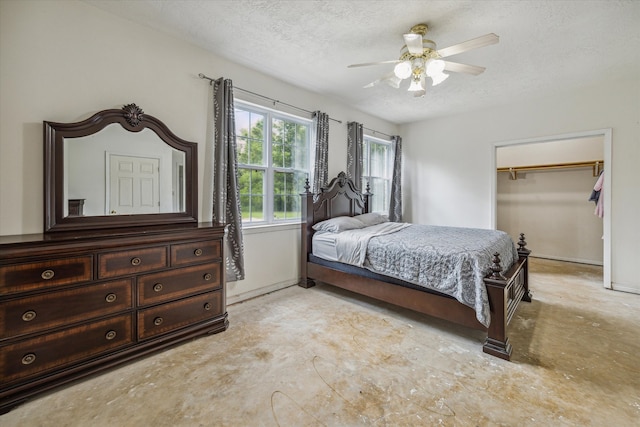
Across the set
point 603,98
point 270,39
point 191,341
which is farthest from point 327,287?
point 603,98

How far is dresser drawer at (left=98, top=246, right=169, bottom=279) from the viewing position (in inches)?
74.7

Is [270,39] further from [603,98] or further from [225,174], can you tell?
[603,98]

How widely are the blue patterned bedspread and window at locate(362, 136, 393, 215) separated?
6.77 ft

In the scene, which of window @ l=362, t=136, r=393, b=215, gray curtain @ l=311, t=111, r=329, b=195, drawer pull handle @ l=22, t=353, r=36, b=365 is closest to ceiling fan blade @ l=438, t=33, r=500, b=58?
gray curtain @ l=311, t=111, r=329, b=195

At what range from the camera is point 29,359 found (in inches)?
64.4

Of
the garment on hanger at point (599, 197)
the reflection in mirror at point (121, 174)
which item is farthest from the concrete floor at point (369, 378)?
the garment on hanger at point (599, 197)

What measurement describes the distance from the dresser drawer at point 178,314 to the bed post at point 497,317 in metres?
2.25

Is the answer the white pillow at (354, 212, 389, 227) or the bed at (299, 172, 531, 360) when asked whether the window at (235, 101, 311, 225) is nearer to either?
the bed at (299, 172, 531, 360)

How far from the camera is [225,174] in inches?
115

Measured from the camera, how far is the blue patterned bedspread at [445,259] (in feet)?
7.31

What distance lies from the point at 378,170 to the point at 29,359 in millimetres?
5053

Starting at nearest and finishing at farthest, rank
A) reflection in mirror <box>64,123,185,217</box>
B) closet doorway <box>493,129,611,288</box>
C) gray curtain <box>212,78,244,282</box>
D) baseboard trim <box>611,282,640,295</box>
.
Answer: reflection in mirror <box>64,123,185,217</box>, gray curtain <box>212,78,244,282</box>, baseboard trim <box>611,282,640,295</box>, closet doorway <box>493,129,611,288</box>

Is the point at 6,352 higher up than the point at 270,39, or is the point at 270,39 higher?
the point at 270,39

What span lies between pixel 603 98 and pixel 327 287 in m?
4.43
